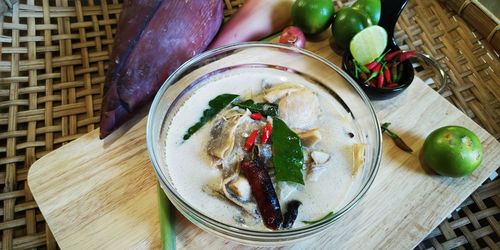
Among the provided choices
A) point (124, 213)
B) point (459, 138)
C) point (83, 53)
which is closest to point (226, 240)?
point (124, 213)

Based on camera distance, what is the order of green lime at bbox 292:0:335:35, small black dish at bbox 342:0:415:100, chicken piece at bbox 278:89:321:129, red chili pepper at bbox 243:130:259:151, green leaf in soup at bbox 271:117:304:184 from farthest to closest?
green lime at bbox 292:0:335:35 < small black dish at bbox 342:0:415:100 < chicken piece at bbox 278:89:321:129 < red chili pepper at bbox 243:130:259:151 < green leaf in soup at bbox 271:117:304:184

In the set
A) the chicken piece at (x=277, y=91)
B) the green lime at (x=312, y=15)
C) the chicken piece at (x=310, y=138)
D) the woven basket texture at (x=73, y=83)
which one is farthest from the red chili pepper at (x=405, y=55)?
the chicken piece at (x=310, y=138)

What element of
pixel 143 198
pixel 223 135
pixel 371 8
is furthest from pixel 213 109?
pixel 371 8

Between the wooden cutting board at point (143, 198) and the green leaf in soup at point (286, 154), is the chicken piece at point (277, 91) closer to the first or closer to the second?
the green leaf in soup at point (286, 154)

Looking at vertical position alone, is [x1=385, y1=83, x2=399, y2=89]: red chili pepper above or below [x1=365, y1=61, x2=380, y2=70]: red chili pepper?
below

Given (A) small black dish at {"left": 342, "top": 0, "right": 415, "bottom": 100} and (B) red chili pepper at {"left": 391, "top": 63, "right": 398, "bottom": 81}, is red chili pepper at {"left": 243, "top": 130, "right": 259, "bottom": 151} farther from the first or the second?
(B) red chili pepper at {"left": 391, "top": 63, "right": 398, "bottom": 81}

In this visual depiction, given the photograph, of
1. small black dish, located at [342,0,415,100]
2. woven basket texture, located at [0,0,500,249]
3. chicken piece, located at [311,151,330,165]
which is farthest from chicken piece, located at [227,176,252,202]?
small black dish, located at [342,0,415,100]

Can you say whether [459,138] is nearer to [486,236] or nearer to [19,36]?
[486,236]
